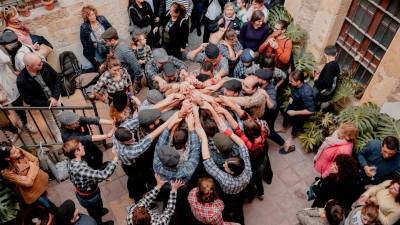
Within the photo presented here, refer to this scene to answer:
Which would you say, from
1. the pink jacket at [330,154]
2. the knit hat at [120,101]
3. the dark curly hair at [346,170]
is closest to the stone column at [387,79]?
the pink jacket at [330,154]

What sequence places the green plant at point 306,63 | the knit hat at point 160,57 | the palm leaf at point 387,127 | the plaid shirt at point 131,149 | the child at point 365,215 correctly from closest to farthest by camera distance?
1. the child at point 365,215
2. the plaid shirt at point 131,149
3. the palm leaf at point 387,127
4. the knit hat at point 160,57
5. the green plant at point 306,63

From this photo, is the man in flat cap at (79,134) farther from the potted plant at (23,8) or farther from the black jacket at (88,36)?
the potted plant at (23,8)

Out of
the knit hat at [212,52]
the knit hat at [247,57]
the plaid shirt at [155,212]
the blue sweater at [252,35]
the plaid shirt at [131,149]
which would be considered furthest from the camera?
the blue sweater at [252,35]

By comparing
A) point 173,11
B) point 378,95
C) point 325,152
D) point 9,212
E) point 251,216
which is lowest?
point 251,216

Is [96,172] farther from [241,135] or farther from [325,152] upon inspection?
[325,152]

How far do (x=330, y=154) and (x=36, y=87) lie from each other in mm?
5007

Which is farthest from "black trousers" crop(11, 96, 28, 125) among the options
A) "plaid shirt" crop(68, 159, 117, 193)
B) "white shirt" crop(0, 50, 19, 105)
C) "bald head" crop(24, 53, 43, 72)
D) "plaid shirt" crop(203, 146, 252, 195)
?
"plaid shirt" crop(203, 146, 252, 195)

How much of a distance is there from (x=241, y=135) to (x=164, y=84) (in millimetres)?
1665

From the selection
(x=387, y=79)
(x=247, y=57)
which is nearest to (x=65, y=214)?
(x=247, y=57)

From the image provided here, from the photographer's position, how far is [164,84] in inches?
243

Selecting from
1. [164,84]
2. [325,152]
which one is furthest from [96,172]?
[325,152]

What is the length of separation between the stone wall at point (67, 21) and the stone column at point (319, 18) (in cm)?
398

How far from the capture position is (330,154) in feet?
18.2

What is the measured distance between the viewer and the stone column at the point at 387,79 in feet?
18.8
